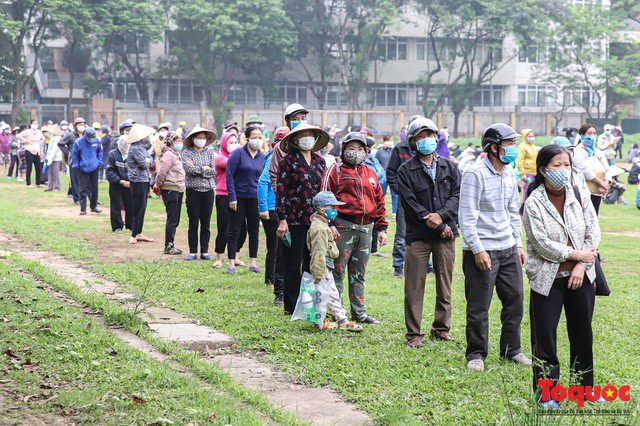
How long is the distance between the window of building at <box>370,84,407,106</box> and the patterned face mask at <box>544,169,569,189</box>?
6170 centimetres

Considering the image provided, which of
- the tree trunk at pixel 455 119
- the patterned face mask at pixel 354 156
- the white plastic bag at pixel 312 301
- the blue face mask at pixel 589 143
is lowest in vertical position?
the white plastic bag at pixel 312 301

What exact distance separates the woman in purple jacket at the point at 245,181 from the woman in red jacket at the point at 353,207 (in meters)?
2.88

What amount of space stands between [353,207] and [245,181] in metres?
3.16

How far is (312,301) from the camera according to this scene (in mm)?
8289

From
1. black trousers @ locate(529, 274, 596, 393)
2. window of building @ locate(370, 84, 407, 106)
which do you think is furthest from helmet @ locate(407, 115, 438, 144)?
window of building @ locate(370, 84, 407, 106)

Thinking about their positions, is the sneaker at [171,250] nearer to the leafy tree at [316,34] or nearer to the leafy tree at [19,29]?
the leafy tree at [19,29]

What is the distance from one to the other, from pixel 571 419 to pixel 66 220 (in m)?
14.2

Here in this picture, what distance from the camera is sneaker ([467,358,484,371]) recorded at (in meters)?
6.93

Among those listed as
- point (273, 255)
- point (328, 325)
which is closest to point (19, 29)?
point (273, 255)

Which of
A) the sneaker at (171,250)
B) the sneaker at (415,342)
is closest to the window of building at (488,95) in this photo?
the sneaker at (171,250)

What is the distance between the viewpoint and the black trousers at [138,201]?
14.7 m

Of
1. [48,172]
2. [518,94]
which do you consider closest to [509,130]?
[48,172]

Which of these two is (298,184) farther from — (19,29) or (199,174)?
(19,29)

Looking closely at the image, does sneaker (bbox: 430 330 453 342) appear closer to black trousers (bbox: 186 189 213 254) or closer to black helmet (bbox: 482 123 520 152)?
black helmet (bbox: 482 123 520 152)
